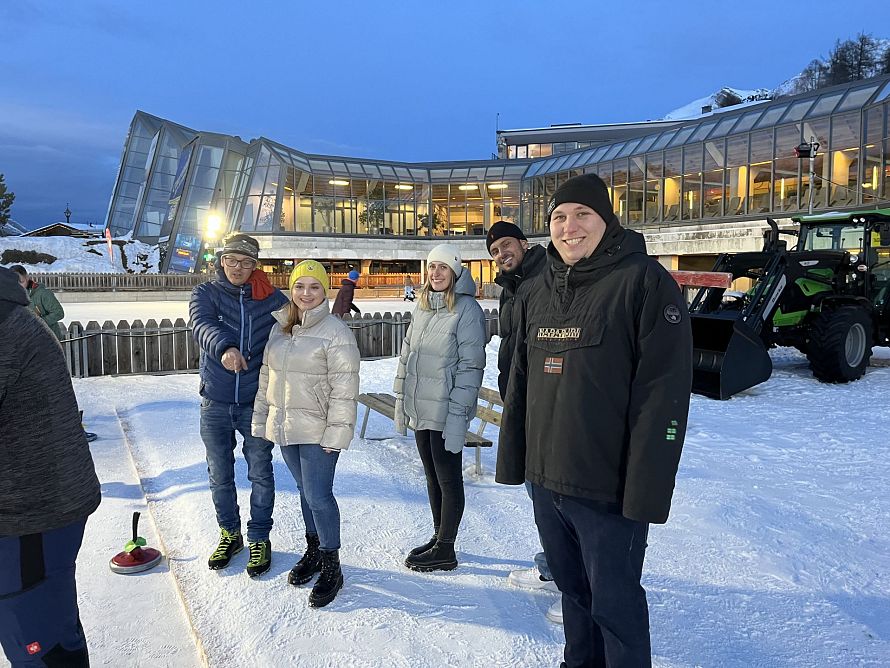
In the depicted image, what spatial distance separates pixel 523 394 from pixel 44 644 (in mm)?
1968

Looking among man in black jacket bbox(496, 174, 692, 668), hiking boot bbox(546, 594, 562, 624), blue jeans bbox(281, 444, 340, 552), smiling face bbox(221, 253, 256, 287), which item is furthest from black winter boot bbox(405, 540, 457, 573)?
smiling face bbox(221, 253, 256, 287)

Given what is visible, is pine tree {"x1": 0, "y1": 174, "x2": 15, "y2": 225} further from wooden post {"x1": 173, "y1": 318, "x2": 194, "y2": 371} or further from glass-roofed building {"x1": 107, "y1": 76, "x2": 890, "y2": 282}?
wooden post {"x1": 173, "y1": 318, "x2": 194, "y2": 371}

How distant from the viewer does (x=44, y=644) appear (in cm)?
211

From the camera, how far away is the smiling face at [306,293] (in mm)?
3369

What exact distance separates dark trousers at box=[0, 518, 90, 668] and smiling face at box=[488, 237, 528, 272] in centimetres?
264

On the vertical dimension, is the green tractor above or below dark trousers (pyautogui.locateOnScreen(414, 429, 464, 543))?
above

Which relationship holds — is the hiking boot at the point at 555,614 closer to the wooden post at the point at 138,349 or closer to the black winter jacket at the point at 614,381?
the black winter jacket at the point at 614,381

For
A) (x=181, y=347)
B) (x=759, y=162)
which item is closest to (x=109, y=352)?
(x=181, y=347)

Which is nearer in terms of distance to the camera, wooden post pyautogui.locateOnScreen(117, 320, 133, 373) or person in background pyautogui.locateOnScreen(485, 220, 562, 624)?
person in background pyautogui.locateOnScreen(485, 220, 562, 624)

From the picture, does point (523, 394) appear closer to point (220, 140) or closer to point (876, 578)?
point (876, 578)

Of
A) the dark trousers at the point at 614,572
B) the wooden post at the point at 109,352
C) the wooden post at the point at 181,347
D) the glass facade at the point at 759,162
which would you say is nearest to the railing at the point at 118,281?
the glass facade at the point at 759,162

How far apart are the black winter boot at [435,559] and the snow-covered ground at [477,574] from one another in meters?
0.06

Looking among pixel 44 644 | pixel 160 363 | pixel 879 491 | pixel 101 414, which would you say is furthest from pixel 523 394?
pixel 160 363

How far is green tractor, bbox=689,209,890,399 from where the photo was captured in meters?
8.63
